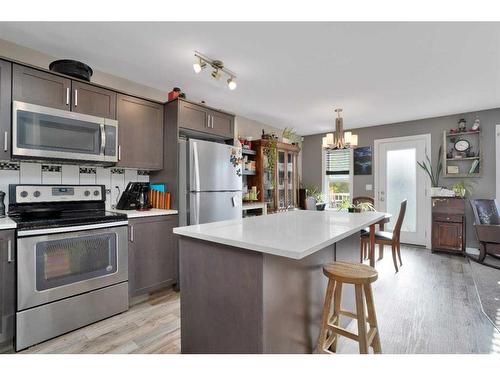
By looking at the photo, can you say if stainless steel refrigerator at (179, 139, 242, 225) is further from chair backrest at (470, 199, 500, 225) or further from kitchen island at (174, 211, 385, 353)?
chair backrest at (470, 199, 500, 225)

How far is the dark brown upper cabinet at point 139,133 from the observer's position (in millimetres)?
2637

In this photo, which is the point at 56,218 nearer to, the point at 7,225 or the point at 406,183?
the point at 7,225

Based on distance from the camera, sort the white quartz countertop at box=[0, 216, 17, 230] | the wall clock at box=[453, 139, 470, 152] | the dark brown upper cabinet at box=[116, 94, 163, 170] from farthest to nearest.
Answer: the wall clock at box=[453, 139, 470, 152] < the dark brown upper cabinet at box=[116, 94, 163, 170] < the white quartz countertop at box=[0, 216, 17, 230]

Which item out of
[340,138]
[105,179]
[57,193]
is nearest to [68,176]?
[57,193]

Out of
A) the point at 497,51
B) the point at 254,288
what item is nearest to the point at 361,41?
the point at 497,51

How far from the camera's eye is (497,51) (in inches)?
92.4

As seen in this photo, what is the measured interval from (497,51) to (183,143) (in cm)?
318

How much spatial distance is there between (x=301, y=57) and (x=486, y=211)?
12.4 feet

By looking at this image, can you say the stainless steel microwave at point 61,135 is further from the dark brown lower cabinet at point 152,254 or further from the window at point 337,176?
the window at point 337,176

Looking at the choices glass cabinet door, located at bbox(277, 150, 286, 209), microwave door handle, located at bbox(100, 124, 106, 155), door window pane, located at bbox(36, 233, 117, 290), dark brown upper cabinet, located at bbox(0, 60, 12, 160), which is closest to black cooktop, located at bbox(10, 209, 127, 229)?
door window pane, located at bbox(36, 233, 117, 290)

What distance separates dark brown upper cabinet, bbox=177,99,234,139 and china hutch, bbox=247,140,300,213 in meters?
1.10

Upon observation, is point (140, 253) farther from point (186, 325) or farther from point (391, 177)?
point (391, 177)

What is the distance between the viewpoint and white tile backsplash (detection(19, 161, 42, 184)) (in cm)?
225
